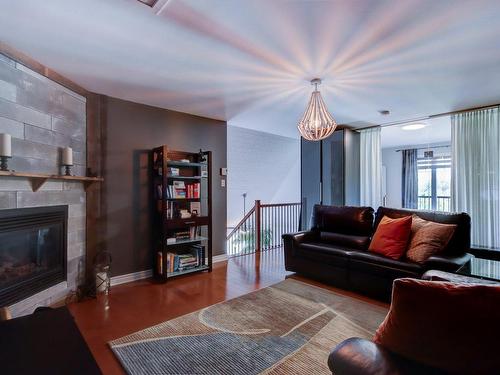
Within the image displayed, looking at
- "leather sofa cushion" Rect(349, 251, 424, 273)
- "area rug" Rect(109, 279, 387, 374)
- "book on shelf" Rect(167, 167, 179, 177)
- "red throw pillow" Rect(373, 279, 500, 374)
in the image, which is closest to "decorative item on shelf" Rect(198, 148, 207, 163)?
"book on shelf" Rect(167, 167, 179, 177)

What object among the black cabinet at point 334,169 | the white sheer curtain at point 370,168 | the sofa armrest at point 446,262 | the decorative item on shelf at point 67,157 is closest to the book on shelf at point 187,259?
the decorative item on shelf at point 67,157

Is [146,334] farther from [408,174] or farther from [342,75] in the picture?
[408,174]

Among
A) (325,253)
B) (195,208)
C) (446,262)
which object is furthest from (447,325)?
(195,208)

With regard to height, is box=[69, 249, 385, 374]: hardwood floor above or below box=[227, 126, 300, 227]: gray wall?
below

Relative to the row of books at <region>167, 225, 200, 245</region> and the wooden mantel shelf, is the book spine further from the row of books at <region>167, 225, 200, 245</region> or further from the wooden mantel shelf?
the wooden mantel shelf

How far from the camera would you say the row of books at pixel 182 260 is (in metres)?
3.35

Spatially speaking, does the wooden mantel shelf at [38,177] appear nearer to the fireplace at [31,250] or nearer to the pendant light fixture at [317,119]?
the fireplace at [31,250]

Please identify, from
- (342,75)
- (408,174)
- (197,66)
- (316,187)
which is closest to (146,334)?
(197,66)

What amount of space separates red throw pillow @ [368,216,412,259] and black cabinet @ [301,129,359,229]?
180 cm

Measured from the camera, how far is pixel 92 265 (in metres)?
3.09

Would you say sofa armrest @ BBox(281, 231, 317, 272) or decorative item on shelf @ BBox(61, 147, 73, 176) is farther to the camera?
sofa armrest @ BBox(281, 231, 317, 272)

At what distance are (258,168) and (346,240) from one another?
9.25 ft

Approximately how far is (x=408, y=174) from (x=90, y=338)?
308 inches

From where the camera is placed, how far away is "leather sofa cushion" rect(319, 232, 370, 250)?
10.9 ft
